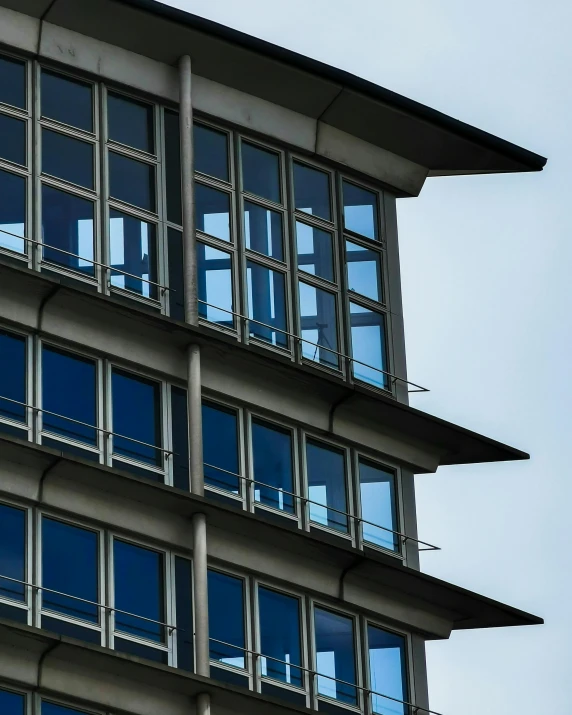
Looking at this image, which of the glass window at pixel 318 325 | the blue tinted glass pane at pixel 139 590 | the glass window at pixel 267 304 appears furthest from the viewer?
the glass window at pixel 318 325

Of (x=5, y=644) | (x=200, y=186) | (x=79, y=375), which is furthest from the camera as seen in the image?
(x=200, y=186)

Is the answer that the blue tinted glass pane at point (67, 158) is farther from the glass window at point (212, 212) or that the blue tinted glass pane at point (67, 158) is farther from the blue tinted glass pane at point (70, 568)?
the blue tinted glass pane at point (70, 568)

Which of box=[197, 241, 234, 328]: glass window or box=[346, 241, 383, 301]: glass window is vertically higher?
box=[346, 241, 383, 301]: glass window

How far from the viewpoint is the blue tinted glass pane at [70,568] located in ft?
136

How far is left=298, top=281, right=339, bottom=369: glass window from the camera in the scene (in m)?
47.0

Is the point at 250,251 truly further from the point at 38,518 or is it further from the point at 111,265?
the point at 38,518

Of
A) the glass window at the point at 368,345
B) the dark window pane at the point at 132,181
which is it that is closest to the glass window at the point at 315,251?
the glass window at the point at 368,345

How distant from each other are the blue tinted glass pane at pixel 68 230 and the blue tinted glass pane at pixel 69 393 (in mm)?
1733

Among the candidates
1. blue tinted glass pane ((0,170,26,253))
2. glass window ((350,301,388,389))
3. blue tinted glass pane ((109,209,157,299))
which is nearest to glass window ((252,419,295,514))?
glass window ((350,301,388,389))

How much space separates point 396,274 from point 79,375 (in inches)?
316

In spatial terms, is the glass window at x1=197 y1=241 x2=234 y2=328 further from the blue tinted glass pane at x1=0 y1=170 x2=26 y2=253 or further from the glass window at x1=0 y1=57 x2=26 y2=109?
the glass window at x1=0 y1=57 x2=26 y2=109

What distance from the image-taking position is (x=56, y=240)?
44.2m

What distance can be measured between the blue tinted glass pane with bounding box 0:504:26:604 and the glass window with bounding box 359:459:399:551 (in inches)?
292

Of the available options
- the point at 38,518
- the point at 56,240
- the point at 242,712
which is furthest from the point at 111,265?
the point at 242,712
